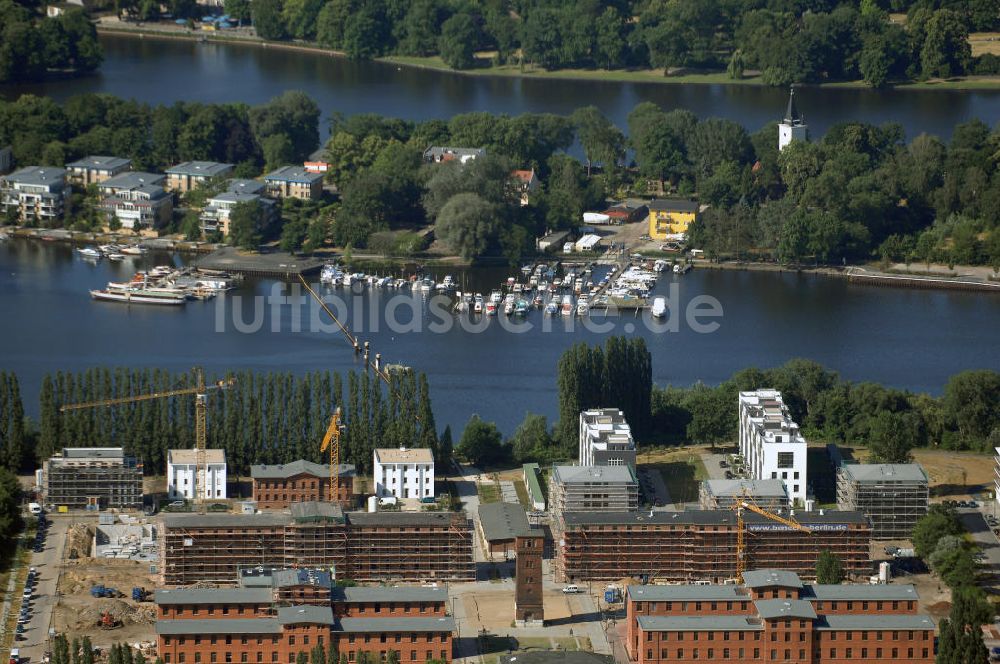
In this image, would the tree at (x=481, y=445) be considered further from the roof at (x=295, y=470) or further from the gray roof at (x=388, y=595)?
the gray roof at (x=388, y=595)

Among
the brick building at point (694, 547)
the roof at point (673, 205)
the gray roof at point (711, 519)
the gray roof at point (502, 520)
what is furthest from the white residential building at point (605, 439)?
the roof at point (673, 205)

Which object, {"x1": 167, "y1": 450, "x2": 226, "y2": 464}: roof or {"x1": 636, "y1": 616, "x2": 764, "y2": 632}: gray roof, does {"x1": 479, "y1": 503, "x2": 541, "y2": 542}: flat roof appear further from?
{"x1": 167, "y1": 450, "x2": 226, "y2": 464}: roof

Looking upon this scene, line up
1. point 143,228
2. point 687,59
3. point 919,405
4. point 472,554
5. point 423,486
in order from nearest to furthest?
point 472,554, point 423,486, point 919,405, point 143,228, point 687,59

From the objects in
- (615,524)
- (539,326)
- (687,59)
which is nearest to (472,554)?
(615,524)

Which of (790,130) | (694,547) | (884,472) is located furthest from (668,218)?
(694,547)

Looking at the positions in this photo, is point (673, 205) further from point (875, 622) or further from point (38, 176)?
point (875, 622)

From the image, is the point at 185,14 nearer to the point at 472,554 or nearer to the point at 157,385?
the point at 157,385
